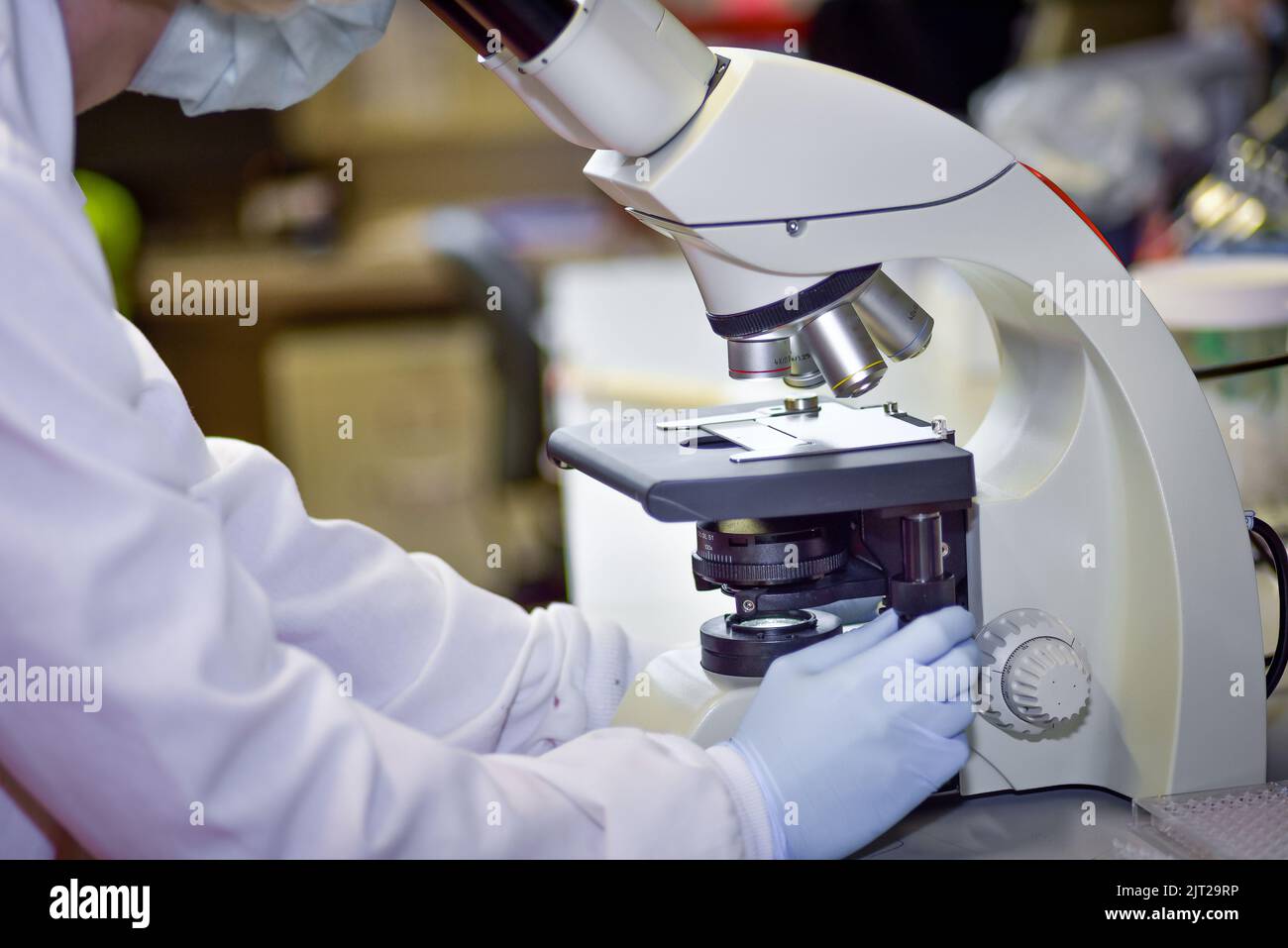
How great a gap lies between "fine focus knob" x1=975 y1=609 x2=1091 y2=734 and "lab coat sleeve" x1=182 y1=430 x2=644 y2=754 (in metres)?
0.30

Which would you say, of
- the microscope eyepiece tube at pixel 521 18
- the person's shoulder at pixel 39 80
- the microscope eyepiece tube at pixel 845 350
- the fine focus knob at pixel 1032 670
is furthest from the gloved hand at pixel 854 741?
the person's shoulder at pixel 39 80

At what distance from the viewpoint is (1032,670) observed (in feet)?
2.44

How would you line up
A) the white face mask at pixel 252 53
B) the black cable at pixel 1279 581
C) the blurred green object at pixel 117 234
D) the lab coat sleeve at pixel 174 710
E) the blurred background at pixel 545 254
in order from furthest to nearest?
the blurred green object at pixel 117 234 < the blurred background at pixel 545 254 < the white face mask at pixel 252 53 < the black cable at pixel 1279 581 < the lab coat sleeve at pixel 174 710

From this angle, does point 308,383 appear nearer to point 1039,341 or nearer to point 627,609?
point 627,609

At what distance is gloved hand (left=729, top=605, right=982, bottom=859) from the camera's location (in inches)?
28.4

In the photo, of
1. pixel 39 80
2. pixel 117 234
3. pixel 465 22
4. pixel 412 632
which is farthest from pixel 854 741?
pixel 117 234

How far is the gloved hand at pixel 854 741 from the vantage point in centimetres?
72

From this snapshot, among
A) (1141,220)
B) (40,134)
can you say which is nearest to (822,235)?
(40,134)

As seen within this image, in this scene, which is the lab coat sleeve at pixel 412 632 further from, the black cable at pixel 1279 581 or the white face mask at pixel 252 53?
the black cable at pixel 1279 581

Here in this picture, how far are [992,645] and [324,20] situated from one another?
0.67 meters

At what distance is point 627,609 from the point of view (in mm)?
1296

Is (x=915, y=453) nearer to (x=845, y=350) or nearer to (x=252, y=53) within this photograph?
(x=845, y=350)

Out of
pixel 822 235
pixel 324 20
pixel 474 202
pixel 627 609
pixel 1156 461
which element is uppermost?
pixel 474 202

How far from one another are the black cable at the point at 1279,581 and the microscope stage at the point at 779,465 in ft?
0.70
